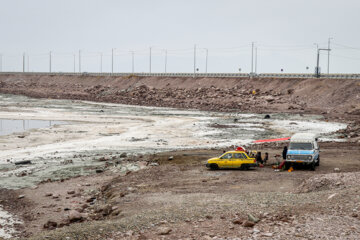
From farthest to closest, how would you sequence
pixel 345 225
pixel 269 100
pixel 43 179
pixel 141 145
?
pixel 269 100 → pixel 141 145 → pixel 43 179 → pixel 345 225

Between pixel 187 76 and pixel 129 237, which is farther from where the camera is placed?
pixel 187 76

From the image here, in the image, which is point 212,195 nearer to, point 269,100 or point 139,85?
point 269,100

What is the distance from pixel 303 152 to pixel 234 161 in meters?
3.93

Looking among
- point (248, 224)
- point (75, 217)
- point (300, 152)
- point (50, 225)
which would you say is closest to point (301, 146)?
point (300, 152)

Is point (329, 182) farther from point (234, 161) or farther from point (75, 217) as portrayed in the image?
point (75, 217)

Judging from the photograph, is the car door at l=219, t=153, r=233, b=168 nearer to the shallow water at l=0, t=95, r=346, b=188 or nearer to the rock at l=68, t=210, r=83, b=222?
the shallow water at l=0, t=95, r=346, b=188

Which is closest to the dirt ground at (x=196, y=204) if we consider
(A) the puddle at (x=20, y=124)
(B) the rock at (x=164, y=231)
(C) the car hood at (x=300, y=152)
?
(B) the rock at (x=164, y=231)

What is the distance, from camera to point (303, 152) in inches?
1110

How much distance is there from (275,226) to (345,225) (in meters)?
2.18

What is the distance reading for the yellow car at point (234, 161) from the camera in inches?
1128

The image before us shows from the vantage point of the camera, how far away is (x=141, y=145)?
138 ft

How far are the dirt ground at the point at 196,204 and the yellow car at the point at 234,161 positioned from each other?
471 millimetres

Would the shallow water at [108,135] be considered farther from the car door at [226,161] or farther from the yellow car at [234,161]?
the car door at [226,161]

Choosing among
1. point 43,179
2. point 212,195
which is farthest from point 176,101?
point 212,195
